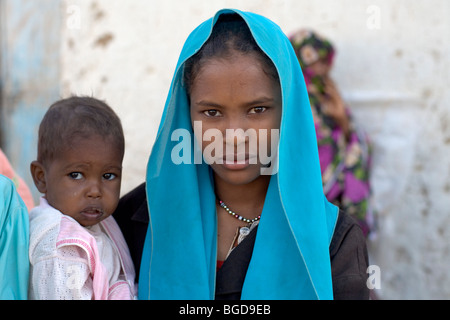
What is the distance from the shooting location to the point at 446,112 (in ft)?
13.2

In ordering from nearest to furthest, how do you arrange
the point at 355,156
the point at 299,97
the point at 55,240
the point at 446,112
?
the point at 55,240 → the point at 299,97 → the point at 446,112 → the point at 355,156

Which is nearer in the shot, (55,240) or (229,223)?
(55,240)

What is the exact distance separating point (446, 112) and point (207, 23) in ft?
8.62

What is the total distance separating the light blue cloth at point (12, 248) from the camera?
1.70 metres

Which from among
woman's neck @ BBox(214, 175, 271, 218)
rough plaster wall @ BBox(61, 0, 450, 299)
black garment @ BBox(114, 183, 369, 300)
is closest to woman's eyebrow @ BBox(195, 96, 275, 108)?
woman's neck @ BBox(214, 175, 271, 218)

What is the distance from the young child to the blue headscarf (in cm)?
12

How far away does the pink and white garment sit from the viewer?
5.68 feet

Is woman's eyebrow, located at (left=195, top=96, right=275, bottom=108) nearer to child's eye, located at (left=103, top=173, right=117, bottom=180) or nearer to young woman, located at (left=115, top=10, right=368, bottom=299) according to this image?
young woman, located at (left=115, top=10, right=368, bottom=299)

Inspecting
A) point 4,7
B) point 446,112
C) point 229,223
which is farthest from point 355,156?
point 4,7

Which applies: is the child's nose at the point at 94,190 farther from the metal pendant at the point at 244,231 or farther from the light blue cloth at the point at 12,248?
the metal pendant at the point at 244,231

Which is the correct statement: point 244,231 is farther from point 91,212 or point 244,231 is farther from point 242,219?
point 91,212

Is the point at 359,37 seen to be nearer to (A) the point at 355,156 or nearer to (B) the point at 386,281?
(A) the point at 355,156

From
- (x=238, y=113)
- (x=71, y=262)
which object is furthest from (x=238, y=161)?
(x=71, y=262)

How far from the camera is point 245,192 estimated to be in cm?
203
